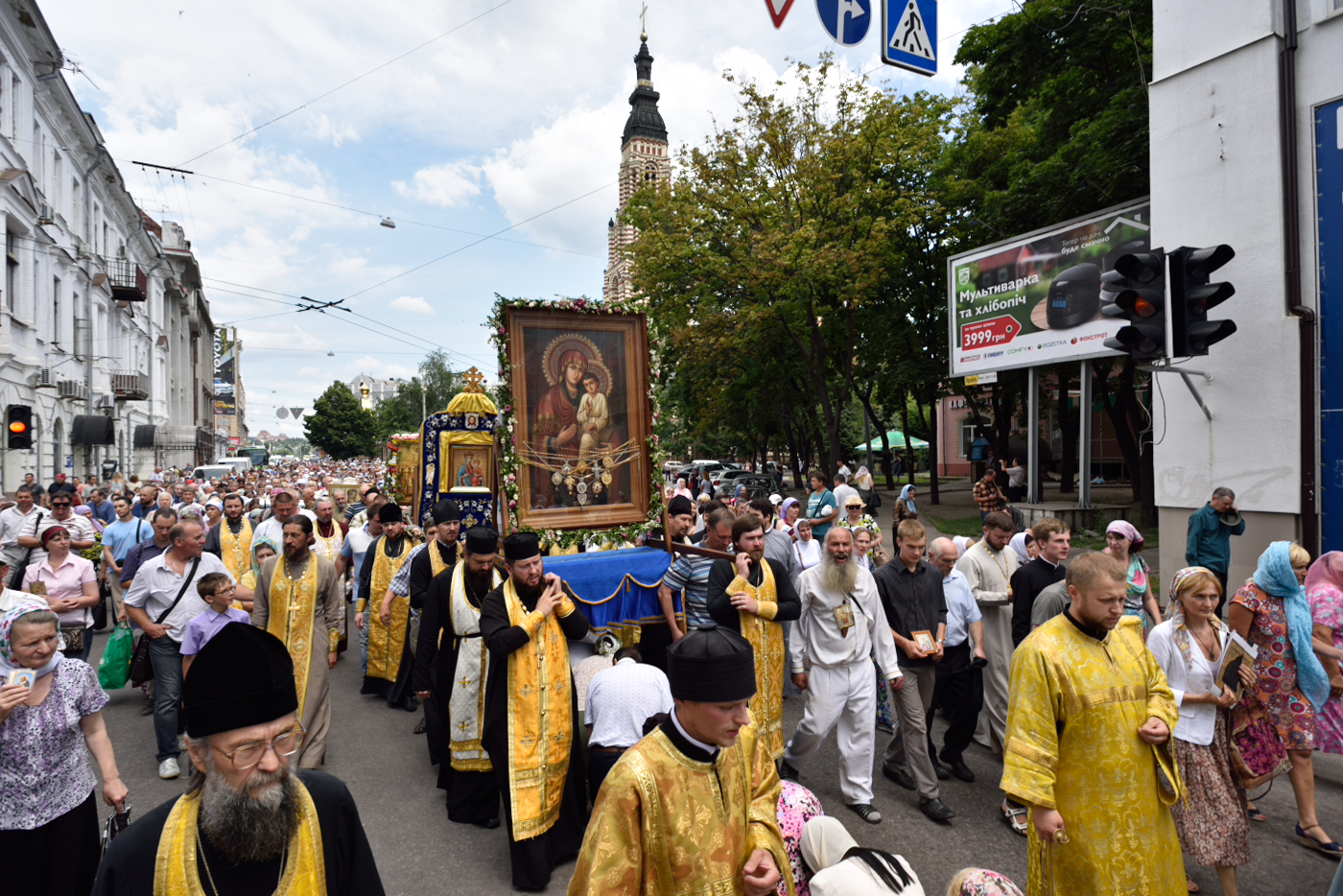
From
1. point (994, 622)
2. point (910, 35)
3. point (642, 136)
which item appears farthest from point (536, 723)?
point (642, 136)

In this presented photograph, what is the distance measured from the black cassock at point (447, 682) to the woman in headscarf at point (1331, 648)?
538 cm

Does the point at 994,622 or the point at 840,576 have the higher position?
the point at 840,576

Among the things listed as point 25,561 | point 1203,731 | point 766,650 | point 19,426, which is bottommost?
point 1203,731

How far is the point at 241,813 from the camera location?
191 centimetres

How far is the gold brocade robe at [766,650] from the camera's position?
5.49 meters

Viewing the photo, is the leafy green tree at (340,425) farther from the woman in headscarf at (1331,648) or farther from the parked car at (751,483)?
the woman in headscarf at (1331,648)

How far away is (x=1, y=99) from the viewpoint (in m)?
18.7

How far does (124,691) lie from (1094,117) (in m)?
19.4

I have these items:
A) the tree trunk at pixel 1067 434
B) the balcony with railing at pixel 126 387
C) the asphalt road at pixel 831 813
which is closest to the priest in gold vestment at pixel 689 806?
the asphalt road at pixel 831 813

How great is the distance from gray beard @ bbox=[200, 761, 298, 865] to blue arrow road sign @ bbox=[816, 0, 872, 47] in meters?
6.10

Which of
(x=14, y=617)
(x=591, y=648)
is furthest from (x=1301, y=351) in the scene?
(x=14, y=617)

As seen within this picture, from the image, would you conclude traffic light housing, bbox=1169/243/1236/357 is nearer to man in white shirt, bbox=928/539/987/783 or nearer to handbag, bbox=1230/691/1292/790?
man in white shirt, bbox=928/539/987/783

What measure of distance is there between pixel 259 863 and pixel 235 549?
830cm

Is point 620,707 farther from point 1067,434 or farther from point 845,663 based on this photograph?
point 1067,434
